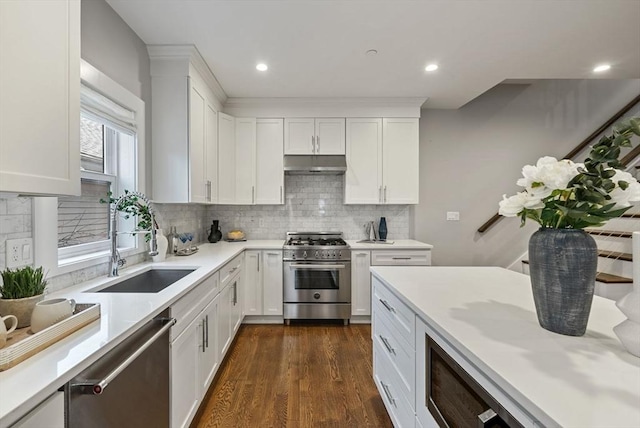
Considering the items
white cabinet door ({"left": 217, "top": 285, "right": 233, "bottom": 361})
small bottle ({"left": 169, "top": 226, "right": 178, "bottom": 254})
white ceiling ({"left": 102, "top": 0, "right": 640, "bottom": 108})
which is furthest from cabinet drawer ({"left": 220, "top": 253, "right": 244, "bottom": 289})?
white ceiling ({"left": 102, "top": 0, "right": 640, "bottom": 108})

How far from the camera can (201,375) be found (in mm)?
1865

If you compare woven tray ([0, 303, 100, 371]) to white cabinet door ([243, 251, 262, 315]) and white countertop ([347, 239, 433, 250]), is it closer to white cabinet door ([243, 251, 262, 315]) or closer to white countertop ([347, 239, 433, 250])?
white cabinet door ([243, 251, 262, 315])

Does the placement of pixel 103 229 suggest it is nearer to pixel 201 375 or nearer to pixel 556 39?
pixel 201 375

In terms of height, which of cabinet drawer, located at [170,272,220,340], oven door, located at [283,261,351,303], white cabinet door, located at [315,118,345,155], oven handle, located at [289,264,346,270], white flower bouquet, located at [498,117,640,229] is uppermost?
white cabinet door, located at [315,118,345,155]

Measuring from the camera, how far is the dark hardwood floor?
6.25ft

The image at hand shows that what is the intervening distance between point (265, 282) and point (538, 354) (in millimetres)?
2885

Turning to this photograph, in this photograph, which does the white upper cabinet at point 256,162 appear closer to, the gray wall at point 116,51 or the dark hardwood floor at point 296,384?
the gray wall at point 116,51

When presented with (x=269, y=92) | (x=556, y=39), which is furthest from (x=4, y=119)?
(x=556, y=39)

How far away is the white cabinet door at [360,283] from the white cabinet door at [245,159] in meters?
1.45

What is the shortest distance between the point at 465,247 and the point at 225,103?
11.8 feet

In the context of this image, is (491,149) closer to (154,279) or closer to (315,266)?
(315,266)

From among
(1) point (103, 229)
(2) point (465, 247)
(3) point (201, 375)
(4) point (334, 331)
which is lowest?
(4) point (334, 331)

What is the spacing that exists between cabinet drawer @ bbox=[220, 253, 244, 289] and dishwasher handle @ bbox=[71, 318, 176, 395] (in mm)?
1006

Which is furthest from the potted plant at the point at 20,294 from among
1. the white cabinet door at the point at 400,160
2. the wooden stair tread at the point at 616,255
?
the wooden stair tread at the point at 616,255
